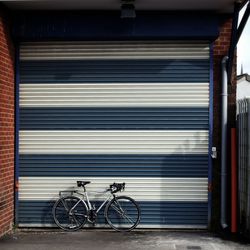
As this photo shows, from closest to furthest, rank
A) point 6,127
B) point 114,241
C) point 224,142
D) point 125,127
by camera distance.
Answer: point 114,241 → point 6,127 → point 224,142 → point 125,127

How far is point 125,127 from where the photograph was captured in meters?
9.45

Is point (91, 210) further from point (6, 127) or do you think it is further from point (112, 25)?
point (112, 25)

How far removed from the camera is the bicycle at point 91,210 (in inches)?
363

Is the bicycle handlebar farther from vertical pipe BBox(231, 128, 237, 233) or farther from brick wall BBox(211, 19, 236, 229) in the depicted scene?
vertical pipe BBox(231, 128, 237, 233)

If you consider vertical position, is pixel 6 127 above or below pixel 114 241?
above

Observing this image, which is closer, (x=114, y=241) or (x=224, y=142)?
(x=114, y=241)

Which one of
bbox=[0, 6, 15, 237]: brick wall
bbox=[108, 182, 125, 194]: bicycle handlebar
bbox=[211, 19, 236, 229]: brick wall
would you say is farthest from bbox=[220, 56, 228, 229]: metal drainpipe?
bbox=[0, 6, 15, 237]: brick wall

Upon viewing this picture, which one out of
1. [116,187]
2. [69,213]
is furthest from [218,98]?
[69,213]

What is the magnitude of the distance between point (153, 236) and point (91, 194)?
4.62 feet

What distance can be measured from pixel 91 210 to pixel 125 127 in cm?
161

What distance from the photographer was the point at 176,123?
9438mm

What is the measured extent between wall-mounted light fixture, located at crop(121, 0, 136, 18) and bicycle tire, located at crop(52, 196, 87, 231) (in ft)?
10.9

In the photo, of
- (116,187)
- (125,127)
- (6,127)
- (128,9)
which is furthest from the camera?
(125,127)

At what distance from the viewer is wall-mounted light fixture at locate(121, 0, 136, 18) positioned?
8680 millimetres
